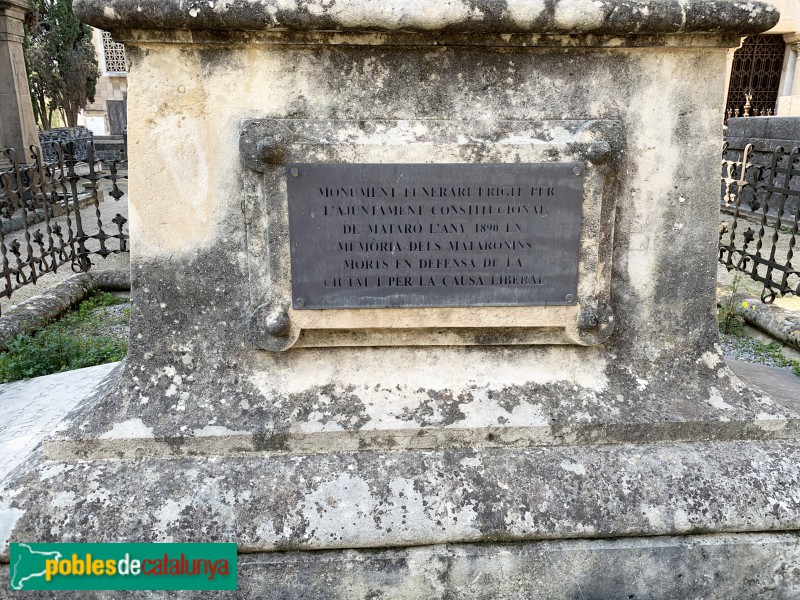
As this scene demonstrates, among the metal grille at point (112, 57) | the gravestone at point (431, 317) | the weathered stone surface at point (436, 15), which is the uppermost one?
the metal grille at point (112, 57)

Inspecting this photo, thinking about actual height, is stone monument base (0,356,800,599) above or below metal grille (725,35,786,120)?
below

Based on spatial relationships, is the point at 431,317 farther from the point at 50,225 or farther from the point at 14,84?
the point at 14,84

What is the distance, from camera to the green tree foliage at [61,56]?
858 inches

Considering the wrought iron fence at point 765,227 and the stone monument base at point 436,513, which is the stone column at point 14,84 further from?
the wrought iron fence at point 765,227

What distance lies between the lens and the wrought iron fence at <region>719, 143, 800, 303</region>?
5164 mm

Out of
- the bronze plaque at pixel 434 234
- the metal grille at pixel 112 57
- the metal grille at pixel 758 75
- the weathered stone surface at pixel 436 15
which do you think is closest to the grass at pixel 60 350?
the bronze plaque at pixel 434 234

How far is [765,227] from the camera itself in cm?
849

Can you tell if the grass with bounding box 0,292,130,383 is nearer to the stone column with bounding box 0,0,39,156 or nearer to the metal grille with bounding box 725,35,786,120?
the stone column with bounding box 0,0,39,156

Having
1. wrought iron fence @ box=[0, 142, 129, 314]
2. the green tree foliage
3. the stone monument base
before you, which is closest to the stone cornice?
wrought iron fence @ box=[0, 142, 129, 314]

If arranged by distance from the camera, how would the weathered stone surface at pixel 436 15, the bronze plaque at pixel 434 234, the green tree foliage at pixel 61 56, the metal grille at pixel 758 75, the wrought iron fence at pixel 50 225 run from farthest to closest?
the green tree foliage at pixel 61 56, the metal grille at pixel 758 75, the wrought iron fence at pixel 50 225, the bronze plaque at pixel 434 234, the weathered stone surface at pixel 436 15

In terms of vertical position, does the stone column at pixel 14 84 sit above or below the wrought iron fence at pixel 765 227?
above

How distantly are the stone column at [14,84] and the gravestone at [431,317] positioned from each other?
10.6 m

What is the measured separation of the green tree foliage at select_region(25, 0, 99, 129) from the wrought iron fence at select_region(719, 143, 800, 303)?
21984 millimetres

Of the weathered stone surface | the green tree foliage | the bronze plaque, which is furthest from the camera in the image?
the green tree foliage
